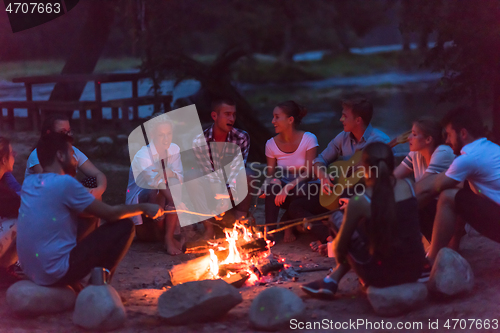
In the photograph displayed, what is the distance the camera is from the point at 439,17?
273 inches

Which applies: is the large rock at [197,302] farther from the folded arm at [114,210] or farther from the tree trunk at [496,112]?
the tree trunk at [496,112]

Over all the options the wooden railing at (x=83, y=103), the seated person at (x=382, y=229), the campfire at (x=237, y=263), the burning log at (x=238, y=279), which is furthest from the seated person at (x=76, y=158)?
the wooden railing at (x=83, y=103)

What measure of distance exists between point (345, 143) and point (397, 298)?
233cm

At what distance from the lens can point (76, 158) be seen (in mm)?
4855

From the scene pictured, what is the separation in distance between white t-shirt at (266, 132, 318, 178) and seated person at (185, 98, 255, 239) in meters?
0.42

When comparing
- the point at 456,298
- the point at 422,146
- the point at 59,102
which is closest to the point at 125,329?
the point at 456,298

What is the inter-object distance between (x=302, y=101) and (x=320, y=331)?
1281 centimetres

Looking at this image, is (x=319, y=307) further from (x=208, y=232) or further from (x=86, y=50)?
(x=86, y=50)

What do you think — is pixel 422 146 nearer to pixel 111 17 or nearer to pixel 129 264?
pixel 129 264

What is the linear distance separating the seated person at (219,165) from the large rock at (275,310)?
7.21 ft

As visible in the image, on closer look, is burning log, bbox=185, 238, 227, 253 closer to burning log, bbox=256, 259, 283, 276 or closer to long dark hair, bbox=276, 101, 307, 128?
burning log, bbox=256, 259, 283, 276

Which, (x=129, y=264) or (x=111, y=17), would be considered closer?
(x=129, y=264)

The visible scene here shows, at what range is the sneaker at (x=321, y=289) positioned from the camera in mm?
3567

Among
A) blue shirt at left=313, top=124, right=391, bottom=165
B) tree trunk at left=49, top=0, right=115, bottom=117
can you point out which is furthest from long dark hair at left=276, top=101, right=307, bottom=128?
→ tree trunk at left=49, top=0, right=115, bottom=117
